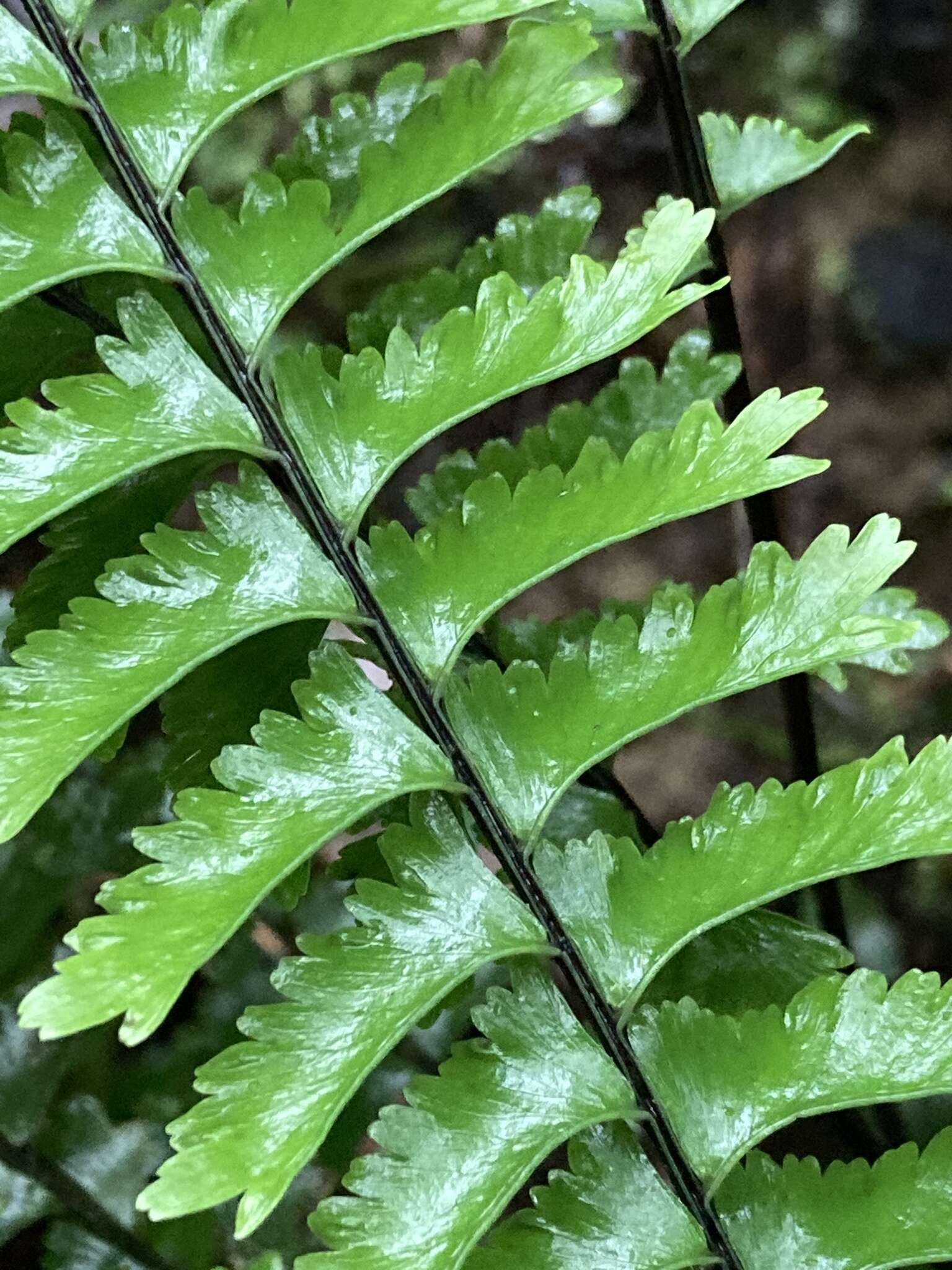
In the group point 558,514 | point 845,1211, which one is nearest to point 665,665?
point 558,514

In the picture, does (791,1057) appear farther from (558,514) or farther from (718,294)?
(718,294)

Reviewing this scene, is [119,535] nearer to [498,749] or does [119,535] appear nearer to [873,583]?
[498,749]

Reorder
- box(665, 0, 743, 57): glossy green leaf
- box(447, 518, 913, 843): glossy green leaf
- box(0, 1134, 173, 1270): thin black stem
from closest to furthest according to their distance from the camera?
box(447, 518, 913, 843): glossy green leaf
box(665, 0, 743, 57): glossy green leaf
box(0, 1134, 173, 1270): thin black stem

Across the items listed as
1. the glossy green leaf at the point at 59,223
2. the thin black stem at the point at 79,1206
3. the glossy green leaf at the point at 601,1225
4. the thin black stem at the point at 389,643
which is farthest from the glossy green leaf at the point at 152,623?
the thin black stem at the point at 79,1206

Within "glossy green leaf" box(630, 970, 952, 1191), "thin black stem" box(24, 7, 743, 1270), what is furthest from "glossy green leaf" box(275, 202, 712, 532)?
"glossy green leaf" box(630, 970, 952, 1191)

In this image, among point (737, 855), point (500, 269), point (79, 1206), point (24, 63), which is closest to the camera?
point (24, 63)

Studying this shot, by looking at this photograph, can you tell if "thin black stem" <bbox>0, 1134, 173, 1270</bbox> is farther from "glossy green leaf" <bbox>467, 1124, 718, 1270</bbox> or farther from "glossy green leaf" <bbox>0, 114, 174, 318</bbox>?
"glossy green leaf" <bbox>0, 114, 174, 318</bbox>

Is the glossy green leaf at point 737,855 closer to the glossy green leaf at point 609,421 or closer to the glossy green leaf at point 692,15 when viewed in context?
the glossy green leaf at point 609,421
